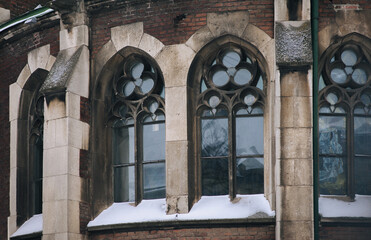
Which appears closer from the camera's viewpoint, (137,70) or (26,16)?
(137,70)

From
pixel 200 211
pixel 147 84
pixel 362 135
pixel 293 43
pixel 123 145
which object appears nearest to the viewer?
pixel 293 43

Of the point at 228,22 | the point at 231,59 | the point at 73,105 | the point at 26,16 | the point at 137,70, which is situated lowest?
the point at 73,105

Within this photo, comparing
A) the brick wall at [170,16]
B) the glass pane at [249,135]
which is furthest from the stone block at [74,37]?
the glass pane at [249,135]

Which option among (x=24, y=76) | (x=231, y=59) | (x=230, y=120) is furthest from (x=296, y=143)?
(x=24, y=76)

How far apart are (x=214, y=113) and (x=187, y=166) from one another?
4.20 feet

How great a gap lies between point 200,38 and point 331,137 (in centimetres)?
326

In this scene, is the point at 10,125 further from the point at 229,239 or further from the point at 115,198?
the point at 229,239

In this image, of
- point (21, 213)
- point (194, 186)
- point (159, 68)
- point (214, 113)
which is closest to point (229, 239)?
point (194, 186)

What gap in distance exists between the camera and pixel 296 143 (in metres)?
16.9

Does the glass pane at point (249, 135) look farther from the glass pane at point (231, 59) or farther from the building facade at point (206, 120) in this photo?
the glass pane at point (231, 59)

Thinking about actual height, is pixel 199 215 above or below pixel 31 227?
above

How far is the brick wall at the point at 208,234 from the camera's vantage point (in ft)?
57.2

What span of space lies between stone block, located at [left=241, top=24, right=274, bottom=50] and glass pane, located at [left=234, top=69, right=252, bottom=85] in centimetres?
67

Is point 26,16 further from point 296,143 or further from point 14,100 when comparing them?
point 296,143
